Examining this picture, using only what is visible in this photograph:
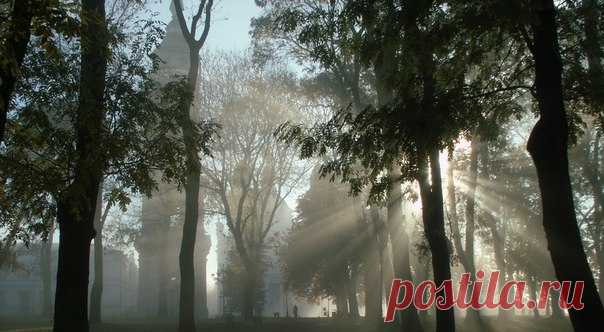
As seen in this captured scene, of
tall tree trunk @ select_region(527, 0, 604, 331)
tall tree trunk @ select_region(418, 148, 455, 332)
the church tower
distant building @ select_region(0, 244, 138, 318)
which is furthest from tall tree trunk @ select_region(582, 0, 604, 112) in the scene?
distant building @ select_region(0, 244, 138, 318)

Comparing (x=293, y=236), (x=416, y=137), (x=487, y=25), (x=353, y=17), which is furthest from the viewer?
(x=293, y=236)

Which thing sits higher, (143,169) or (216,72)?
(216,72)

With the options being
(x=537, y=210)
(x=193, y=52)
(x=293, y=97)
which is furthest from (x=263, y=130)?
(x=537, y=210)

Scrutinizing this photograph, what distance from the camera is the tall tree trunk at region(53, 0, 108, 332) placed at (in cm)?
1119

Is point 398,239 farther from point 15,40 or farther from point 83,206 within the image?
point 15,40

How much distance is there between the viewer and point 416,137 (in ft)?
32.2

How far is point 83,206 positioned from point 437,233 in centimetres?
795

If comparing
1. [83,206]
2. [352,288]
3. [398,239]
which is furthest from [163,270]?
[83,206]

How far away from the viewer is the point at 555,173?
8.39 m

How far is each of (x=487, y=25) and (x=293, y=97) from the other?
2258cm

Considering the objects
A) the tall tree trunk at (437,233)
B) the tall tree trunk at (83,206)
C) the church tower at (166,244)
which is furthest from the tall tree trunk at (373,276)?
the tall tree trunk at (83,206)

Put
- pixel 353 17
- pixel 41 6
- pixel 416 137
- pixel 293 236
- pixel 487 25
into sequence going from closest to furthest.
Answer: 1. pixel 41 6
2. pixel 487 25
3. pixel 416 137
4. pixel 353 17
5. pixel 293 236

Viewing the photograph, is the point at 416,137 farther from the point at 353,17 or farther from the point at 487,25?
the point at 353,17

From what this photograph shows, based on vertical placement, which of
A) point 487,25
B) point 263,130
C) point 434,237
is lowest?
point 434,237
